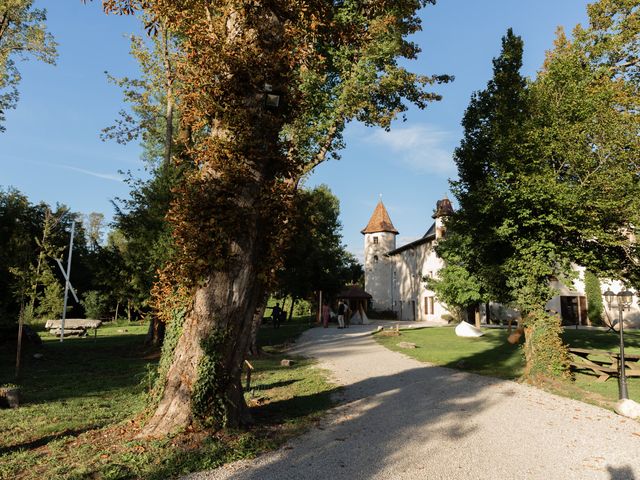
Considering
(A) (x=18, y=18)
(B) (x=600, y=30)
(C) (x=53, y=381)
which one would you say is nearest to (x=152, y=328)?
(C) (x=53, y=381)

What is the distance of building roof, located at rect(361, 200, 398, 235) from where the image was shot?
5269 cm

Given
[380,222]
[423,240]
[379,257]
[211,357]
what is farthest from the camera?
[380,222]

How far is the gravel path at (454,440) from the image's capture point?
195 inches

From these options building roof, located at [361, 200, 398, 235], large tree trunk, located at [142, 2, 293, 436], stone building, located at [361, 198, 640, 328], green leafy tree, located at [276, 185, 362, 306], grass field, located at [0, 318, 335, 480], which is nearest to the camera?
grass field, located at [0, 318, 335, 480]

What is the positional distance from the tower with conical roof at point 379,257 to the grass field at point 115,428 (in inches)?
1565

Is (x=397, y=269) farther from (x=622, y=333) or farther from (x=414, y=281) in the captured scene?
(x=622, y=333)

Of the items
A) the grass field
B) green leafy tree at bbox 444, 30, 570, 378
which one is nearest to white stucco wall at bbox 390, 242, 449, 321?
green leafy tree at bbox 444, 30, 570, 378

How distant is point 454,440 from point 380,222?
47.6m

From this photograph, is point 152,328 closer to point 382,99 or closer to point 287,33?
point 382,99

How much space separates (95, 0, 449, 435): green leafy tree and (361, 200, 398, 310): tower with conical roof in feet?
150

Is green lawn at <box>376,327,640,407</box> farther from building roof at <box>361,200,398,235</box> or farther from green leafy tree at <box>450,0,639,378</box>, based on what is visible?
building roof at <box>361,200,398,235</box>

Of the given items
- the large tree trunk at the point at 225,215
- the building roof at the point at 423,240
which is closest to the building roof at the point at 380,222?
the building roof at the point at 423,240

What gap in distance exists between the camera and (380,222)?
53.1m

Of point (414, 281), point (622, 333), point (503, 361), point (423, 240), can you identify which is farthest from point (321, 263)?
point (622, 333)
